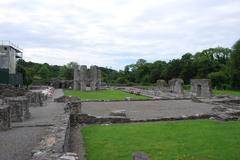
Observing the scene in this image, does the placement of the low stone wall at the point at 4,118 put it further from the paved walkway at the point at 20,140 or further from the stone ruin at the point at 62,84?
the stone ruin at the point at 62,84

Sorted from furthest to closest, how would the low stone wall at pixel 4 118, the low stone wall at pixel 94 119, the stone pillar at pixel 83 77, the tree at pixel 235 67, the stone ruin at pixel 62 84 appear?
A: the stone ruin at pixel 62 84
the stone pillar at pixel 83 77
the tree at pixel 235 67
the low stone wall at pixel 94 119
the low stone wall at pixel 4 118

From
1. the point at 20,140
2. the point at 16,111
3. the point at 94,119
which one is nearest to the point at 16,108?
the point at 16,111

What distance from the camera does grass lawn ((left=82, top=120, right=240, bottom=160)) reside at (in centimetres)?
919

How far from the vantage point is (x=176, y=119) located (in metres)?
17.1

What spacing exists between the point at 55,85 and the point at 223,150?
57206 millimetres

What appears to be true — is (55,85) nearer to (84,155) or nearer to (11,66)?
(11,66)

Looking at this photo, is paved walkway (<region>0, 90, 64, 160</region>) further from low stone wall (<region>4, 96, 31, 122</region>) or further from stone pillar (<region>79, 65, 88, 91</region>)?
stone pillar (<region>79, 65, 88, 91</region>)

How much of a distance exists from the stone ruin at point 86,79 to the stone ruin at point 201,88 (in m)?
22.6

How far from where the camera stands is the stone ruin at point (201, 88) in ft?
111

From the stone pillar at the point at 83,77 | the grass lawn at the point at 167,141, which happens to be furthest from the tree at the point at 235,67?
the grass lawn at the point at 167,141

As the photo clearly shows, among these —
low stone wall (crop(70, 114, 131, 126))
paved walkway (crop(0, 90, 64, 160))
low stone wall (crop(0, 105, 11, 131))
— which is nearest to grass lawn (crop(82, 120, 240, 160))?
low stone wall (crop(70, 114, 131, 126))

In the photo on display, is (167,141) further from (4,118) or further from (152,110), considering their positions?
(152,110)

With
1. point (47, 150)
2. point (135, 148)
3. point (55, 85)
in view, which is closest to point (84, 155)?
point (135, 148)

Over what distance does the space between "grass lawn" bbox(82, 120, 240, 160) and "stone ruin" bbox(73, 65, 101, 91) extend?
40.8m
